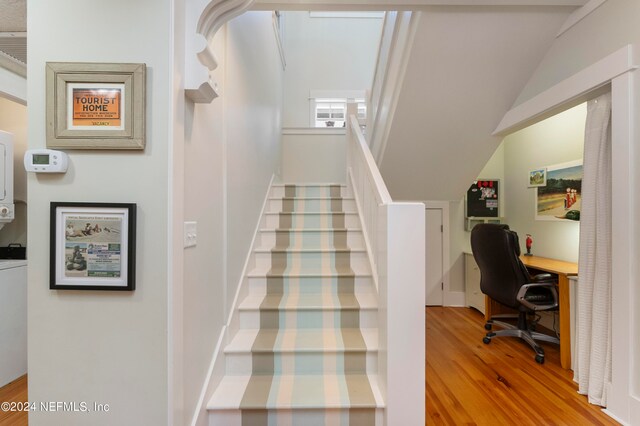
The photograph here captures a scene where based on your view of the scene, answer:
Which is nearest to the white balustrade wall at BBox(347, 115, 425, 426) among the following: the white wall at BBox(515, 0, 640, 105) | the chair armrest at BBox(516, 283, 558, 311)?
the white wall at BBox(515, 0, 640, 105)

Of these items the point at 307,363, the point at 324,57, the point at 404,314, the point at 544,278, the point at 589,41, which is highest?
the point at 324,57

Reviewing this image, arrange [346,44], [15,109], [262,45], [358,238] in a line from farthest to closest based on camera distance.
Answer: [346,44]
[15,109]
[262,45]
[358,238]

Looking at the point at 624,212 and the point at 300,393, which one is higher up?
the point at 624,212

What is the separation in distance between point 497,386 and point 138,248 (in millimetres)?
2524

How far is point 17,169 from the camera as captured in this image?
3037 mm

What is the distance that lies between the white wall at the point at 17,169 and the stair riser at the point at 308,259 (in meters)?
2.67

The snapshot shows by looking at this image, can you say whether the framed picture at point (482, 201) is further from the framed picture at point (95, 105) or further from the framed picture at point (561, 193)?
the framed picture at point (95, 105)

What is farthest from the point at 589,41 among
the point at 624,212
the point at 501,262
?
the point at 501,262

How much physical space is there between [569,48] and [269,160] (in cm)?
272

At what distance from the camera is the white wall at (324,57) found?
16.5 ft

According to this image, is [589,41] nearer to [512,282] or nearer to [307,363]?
[512,282]

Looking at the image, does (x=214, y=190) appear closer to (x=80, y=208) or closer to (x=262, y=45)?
(x=80, y=208)

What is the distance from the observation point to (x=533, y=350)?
2678 mm

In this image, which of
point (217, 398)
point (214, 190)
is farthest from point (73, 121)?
point (217, 398)
